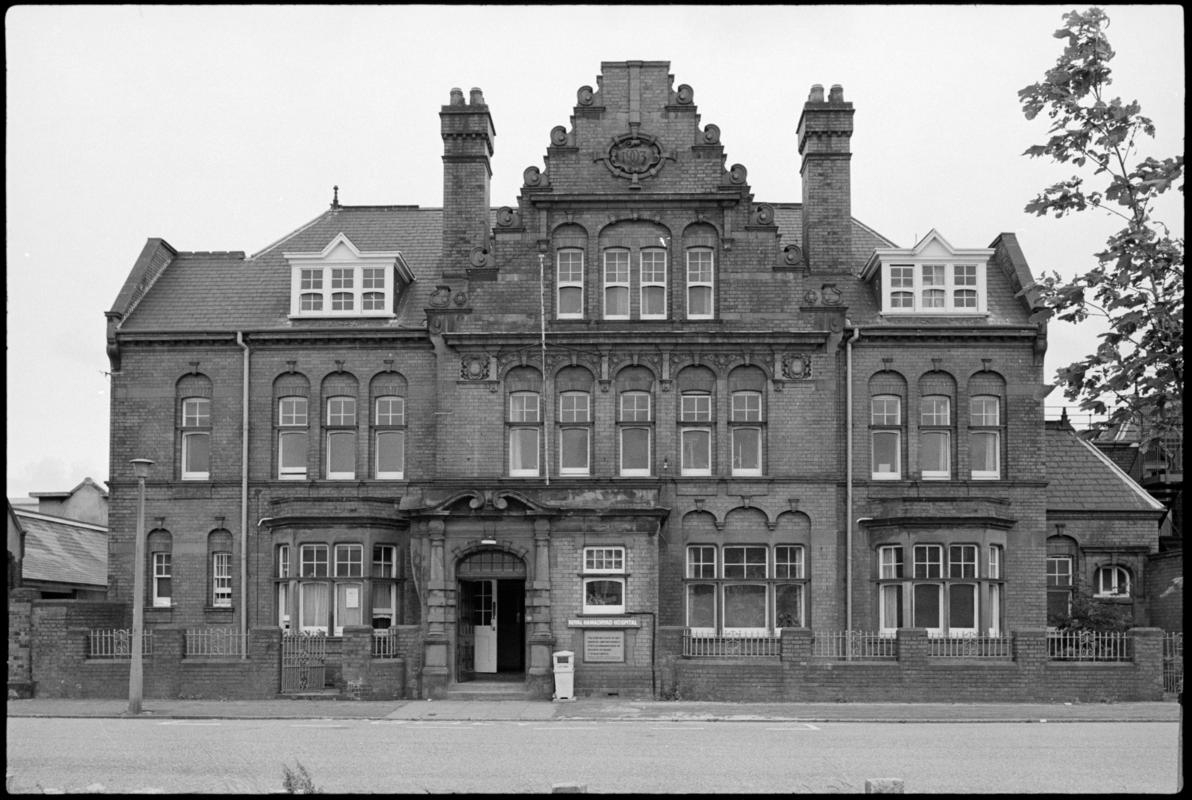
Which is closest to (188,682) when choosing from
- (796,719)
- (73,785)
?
(796,719)

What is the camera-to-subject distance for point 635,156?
35.7 m

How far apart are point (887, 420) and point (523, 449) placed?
8.85 metres

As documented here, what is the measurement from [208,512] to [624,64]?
590 inches

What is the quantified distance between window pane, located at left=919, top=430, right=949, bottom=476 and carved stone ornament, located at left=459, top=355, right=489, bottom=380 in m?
10.7

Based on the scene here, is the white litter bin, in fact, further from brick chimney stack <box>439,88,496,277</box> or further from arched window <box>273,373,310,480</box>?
brick chimney stack <box>439,88,496,277</box>

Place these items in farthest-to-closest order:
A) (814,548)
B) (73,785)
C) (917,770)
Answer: (814,548) → (917,770) → (73,785)

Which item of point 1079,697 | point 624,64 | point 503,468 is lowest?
point 1079,697

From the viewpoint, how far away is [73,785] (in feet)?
54.2

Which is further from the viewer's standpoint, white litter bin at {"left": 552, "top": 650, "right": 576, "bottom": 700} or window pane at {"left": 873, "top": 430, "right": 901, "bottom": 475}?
window pane at {"left": 873, "top": 430, "right": 901, "bottom": 475}

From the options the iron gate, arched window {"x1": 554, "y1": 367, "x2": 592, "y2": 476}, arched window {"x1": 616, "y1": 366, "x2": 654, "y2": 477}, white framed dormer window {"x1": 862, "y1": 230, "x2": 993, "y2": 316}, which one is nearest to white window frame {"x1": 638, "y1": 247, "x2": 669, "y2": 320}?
arched window {"x1": 616, "y1": 366, "x2": 654, "y2": 477}

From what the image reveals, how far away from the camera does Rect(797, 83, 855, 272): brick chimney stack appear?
36.8 metres

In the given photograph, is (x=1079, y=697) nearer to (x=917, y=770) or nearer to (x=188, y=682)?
(x=917, y=770)

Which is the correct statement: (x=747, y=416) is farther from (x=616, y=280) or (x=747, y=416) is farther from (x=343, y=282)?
(x=343, y=282)

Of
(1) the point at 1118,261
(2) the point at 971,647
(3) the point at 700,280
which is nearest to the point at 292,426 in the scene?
(3) the point at 700,280
